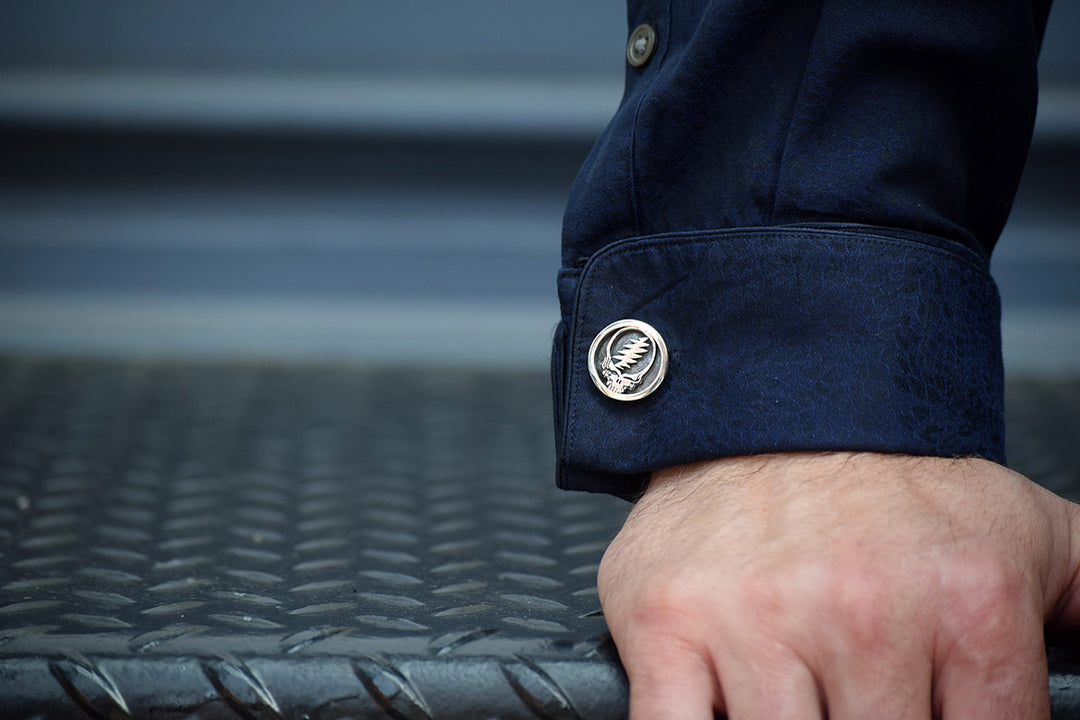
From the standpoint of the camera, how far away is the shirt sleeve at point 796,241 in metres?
0.50

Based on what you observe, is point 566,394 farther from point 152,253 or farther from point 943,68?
point 152,253

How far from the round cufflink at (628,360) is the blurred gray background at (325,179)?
771mm

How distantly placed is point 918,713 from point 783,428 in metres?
0.15

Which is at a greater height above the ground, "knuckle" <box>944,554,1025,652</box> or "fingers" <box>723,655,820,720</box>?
"knuckle" <box>944,554,1025,652</box>

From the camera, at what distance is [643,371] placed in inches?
21.1

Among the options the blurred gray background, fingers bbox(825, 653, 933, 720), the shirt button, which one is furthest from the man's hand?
the blurred gray background

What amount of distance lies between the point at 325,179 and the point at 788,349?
1.00m

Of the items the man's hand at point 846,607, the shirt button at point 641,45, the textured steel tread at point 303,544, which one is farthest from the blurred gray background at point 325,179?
the man's hand at point 846,607

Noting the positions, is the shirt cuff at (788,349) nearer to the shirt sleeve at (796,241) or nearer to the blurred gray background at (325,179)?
the shirt sleeve at (796,241)

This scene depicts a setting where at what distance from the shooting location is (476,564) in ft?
2.23

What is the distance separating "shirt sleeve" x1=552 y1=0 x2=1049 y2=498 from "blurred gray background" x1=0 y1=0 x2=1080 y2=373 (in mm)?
759

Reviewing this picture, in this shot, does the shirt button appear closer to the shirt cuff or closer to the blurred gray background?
the shirt cuff

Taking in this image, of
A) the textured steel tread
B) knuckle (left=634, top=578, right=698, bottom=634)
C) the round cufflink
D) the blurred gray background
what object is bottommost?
the textured steel tread

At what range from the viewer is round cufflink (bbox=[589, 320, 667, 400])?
1.75ft
